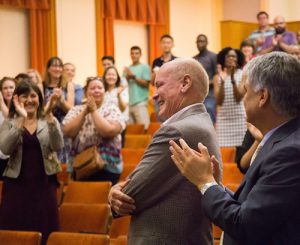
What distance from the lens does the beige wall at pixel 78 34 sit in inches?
376

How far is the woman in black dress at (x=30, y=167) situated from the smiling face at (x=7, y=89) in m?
1.50

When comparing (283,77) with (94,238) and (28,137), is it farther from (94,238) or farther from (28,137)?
(28,137)

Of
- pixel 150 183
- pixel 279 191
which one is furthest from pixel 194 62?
pixel 279 191

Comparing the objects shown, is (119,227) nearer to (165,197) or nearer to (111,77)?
(165,197)

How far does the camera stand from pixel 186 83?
7.50 ft

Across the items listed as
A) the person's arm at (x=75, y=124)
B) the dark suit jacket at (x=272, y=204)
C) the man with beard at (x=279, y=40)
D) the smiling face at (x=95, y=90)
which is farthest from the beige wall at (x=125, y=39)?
the dark suit jacket at (x=272, y=204)

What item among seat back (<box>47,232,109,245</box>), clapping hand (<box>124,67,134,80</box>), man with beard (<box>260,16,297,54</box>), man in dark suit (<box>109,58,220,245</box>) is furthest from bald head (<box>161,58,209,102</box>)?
clapping hand (<box>124,67,134,80</box>)

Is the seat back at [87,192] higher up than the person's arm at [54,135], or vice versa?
the person's arm at [54,135]

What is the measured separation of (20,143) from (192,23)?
838cm

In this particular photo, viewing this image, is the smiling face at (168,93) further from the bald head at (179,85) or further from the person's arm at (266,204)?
the person's arm at (266,204)

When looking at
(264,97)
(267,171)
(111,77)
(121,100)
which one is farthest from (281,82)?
(121,100)

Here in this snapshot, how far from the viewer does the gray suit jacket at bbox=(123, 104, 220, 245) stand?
7.14ft

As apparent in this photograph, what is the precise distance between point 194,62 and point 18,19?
7130 mm

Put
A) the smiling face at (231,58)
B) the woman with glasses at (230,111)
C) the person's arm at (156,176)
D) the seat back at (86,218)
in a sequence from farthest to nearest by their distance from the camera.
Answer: the smiling face at (231,58), the woman with glasses at (230,111), the seat back at (86,218), the person's arm at (156,176)
